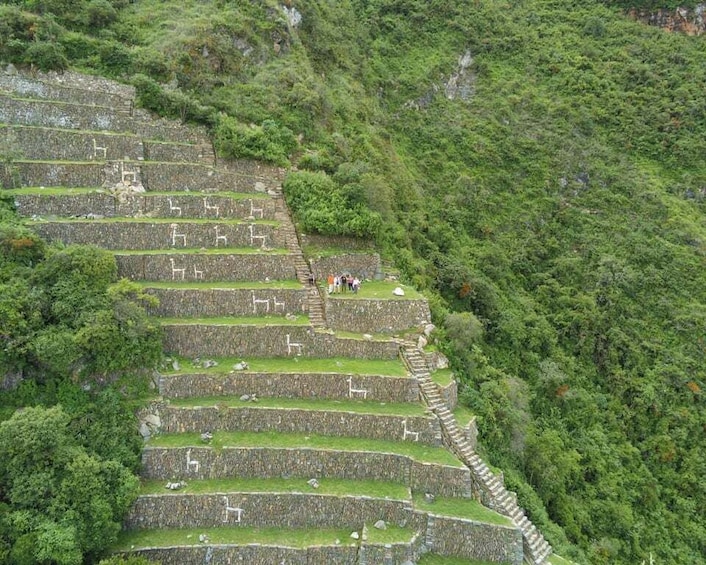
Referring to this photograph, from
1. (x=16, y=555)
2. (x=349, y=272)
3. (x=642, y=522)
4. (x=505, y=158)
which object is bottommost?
(x=642, y=522)

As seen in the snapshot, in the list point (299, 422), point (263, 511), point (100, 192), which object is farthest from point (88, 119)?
point (263, 511)

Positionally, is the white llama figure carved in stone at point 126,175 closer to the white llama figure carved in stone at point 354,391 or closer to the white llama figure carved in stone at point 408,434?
the white llama figure carved in stone at point 354,391

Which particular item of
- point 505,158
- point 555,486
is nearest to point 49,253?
point 555,486

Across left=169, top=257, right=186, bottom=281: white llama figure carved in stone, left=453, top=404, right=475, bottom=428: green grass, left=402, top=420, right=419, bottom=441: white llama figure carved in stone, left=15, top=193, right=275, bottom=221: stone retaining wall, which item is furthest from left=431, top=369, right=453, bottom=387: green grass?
left=169, top=257, right=186, bottom=281: white llama figure carved in stone

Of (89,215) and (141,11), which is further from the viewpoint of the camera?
(141,11)

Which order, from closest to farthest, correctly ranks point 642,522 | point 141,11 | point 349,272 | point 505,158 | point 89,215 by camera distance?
point 89,215 < point 349,272 < point 642,522 < point 141,11 < point 505,158

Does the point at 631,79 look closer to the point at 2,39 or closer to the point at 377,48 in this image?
the point at 377,48

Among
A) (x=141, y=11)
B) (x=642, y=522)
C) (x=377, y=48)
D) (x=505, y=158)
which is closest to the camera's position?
(x=642, y=522)
